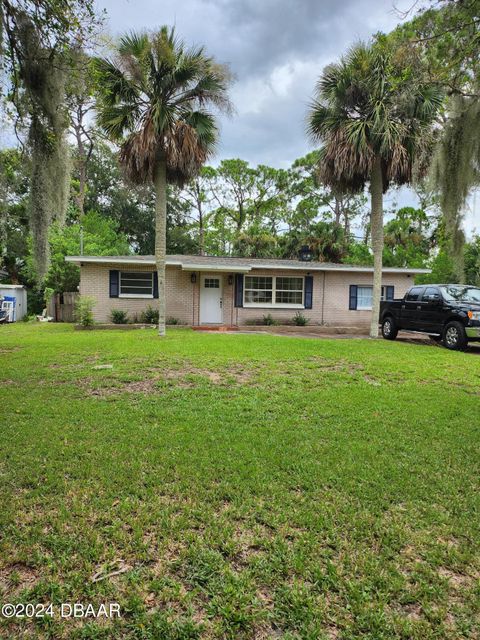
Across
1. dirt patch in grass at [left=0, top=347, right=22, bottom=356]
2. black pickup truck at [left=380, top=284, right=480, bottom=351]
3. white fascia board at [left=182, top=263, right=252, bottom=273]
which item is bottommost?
dirt patch in grass at [left=0, top=347, right=22, bottom=356]

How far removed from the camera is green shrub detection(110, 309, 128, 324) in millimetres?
14094

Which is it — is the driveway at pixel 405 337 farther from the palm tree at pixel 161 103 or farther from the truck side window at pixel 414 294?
the palm tree at pixel 161 103

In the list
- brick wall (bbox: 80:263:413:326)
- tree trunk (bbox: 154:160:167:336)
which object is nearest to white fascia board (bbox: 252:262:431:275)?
brick wall (bbox: 80:263:413:326)

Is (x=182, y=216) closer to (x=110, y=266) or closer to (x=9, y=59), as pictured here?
(x=110, y=266)

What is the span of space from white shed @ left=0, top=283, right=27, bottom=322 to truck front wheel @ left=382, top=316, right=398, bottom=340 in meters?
17.4

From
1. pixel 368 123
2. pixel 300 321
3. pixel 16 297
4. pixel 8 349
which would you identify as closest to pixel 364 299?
pixel 300 321

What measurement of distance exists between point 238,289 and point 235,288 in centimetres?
14

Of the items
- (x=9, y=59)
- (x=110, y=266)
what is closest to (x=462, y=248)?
(x=9, y=59)

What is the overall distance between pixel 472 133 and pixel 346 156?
24.9ft

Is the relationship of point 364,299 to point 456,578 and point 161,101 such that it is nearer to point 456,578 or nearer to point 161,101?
point 161,101

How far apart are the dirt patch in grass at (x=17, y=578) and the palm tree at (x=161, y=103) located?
9.56 metres

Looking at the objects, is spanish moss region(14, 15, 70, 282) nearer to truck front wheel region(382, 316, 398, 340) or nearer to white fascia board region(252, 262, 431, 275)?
truck front wheel region(382, 316, 398, 340)

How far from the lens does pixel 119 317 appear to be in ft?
46.2

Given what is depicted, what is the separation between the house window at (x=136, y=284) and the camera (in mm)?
14594
